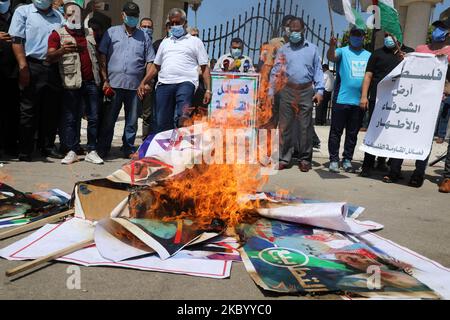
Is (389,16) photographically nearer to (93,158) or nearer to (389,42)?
(389,42)

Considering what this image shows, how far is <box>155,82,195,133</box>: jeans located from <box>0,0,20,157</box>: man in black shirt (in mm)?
1942

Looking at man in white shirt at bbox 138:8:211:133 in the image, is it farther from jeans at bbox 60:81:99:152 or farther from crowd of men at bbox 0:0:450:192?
jeans at bbox 60:81:99:152

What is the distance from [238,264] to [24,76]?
4101 millimetres

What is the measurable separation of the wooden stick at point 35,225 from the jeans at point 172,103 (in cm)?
317

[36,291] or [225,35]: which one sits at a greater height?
[225,35]

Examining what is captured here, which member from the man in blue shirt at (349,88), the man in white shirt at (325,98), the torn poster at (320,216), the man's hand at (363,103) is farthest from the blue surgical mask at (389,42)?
the man in white shirt at (325,98)

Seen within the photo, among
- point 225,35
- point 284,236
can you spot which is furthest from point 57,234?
point 225,35

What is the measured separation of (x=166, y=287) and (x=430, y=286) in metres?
1.64

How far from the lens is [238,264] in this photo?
3.02 meters

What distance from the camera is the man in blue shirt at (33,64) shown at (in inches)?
221

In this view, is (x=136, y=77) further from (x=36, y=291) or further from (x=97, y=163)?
(x=36, y=291)

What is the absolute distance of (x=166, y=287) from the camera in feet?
8.50

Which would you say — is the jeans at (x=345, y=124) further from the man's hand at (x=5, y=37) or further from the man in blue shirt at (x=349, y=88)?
the man's hand at (x=5, y=37)

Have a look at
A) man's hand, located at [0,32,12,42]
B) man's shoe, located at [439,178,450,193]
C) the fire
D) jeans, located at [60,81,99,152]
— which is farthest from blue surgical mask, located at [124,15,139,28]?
man's shoe, located at [439,178,450,193]
